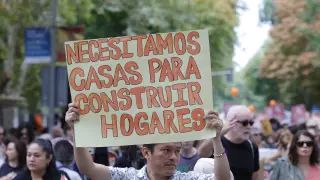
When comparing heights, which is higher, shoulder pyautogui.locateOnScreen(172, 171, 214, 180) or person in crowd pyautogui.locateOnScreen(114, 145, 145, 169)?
shoulder pyautogui.locateOnScreen(172, 171, 214, 180)

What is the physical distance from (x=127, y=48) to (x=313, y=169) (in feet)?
11.5

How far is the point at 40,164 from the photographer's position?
295 inches

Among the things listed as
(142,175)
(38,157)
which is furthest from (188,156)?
(142,175)

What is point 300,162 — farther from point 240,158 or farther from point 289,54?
point 289,54

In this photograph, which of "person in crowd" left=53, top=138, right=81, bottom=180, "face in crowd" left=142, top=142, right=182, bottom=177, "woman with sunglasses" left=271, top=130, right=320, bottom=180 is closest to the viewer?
"face in crowd" left=142, top=142, right=182, bottom=177

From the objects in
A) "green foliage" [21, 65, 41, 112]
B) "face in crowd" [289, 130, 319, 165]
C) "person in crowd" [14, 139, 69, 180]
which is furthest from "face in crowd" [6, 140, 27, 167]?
"green foliage" [21, 65, 41, 112]

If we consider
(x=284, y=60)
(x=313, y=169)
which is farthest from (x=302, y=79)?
(x=313, y=169)

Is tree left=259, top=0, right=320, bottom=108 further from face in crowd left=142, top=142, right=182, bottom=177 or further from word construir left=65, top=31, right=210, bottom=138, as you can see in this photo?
face in crowd left=142, top=142, right=182, bottom=177

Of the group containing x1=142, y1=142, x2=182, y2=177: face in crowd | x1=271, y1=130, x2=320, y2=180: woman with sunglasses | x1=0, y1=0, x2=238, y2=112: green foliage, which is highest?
x1=0, y1=0, x2=238, y2=112: green foliage

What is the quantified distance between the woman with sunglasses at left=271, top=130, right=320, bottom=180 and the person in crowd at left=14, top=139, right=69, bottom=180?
210cm

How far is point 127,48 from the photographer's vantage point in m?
5.79

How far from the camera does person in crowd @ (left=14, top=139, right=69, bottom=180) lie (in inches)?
294

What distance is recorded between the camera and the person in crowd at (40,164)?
748 cm

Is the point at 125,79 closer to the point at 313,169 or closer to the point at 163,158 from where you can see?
the point at 163,158
